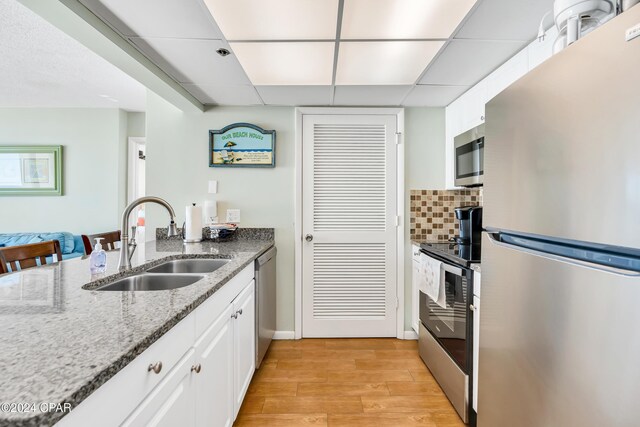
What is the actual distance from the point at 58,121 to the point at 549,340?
17.8 feet

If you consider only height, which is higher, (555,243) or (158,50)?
(158,50)

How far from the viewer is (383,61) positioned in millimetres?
1971

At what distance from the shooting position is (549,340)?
813 millimetres

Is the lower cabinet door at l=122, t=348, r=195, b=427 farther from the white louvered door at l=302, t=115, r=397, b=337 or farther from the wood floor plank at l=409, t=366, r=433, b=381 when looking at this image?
the white louvered door at l=302, t=115, r=397, b=337

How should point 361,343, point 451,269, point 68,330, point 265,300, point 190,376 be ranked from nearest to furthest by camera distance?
point 68,330 < point 190,376 < point 451,269 < point 265,300 < point 361,343

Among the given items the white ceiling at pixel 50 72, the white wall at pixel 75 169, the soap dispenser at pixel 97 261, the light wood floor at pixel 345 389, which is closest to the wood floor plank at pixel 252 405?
the light wood floor at pixel 345 389

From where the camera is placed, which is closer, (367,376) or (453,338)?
(453,338)

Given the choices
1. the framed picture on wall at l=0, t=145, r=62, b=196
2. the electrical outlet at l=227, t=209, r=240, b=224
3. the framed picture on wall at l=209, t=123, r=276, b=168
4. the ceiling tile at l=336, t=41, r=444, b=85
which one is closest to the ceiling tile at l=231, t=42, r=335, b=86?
the ceiling tile at l=336, t=41, r=444, b=85

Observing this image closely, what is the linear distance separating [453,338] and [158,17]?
2.36 metres

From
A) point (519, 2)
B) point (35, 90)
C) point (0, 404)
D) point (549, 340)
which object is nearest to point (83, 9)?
point (0, 404)

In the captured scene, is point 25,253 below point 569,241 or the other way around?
below

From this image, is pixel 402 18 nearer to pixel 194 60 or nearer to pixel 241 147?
pixel 194 60

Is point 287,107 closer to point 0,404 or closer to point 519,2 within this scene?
point 519,2

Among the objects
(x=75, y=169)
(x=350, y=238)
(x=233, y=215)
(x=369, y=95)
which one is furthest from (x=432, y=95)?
(x=75, y=169)
